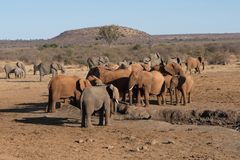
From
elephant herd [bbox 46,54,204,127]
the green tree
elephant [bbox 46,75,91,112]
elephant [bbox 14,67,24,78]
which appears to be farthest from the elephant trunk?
the green tree

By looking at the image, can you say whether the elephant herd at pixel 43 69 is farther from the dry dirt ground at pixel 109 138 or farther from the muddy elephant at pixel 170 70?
the dry dirt ground at pixel 109 138

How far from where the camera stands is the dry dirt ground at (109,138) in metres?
12.1

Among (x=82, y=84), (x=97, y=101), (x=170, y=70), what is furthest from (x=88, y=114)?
(x=170, y=70)

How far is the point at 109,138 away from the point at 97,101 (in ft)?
6.75

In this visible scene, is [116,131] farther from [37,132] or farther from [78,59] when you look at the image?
[78,59]

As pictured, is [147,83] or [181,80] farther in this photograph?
[181,80]

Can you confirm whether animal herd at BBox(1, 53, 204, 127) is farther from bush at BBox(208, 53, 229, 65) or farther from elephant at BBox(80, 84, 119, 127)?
bush at BBox(208, 53, 229, 65)

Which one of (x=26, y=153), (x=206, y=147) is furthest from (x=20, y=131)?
(x=206, y=147)

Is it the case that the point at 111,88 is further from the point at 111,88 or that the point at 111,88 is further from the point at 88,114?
the point at 88,114

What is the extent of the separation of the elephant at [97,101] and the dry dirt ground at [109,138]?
409 mm

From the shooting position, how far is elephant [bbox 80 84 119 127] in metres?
15.7

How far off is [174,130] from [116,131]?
60.7 inches

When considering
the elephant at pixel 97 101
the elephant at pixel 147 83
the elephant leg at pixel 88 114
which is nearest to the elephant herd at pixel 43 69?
the elephant at pixel 147 83

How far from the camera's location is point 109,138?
552 inches
